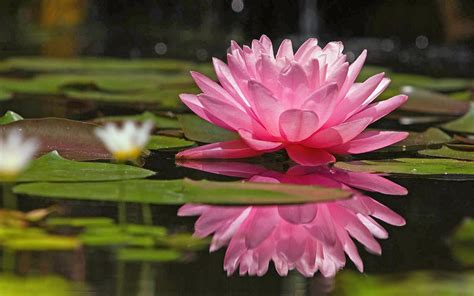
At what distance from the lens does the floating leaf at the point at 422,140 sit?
1445 millimetres

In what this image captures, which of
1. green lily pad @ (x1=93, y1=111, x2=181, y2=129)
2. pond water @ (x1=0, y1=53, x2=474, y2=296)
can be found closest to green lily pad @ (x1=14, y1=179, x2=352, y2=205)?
pond water @ (x1=0, y1=53, x2=474, y2=296)

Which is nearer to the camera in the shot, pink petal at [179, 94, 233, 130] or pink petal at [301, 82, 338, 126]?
pink petal at [301, 82, 338, 126]

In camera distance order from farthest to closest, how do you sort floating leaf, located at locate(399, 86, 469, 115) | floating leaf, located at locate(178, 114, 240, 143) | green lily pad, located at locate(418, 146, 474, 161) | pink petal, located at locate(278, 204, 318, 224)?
1. floating leaf, located at locate(399, 86, 469, 115)
2. floating leaf, located at locate(178, 114, 240, 143)
3. green lily pad, located at locate(418, 146, 474, 161)
4. pink petal, located at locate(278, 204, 318, 224)

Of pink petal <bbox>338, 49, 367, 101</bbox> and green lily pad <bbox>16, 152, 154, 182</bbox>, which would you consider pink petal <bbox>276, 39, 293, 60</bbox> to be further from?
green lily pad <bbox>16, 152, 154, 182</bbox>

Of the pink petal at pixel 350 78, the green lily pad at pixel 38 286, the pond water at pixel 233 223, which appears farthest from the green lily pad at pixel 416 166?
the green lily pad at pixel 38 286

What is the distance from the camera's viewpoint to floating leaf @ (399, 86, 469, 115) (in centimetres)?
193

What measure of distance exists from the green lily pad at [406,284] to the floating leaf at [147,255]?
0.15m

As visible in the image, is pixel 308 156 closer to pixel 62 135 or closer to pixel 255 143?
pixel 255 143

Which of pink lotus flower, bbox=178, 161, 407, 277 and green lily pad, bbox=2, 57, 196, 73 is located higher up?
green lily pad, bbox=2, 57, 196, 73

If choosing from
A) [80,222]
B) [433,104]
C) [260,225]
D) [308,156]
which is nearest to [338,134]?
[308,156]

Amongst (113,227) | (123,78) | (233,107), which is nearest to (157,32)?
(123,78)

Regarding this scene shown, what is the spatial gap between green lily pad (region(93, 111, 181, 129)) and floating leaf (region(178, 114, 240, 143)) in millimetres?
69

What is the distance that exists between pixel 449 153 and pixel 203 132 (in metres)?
0.37

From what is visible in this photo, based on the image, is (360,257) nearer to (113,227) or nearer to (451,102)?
(113,227)
